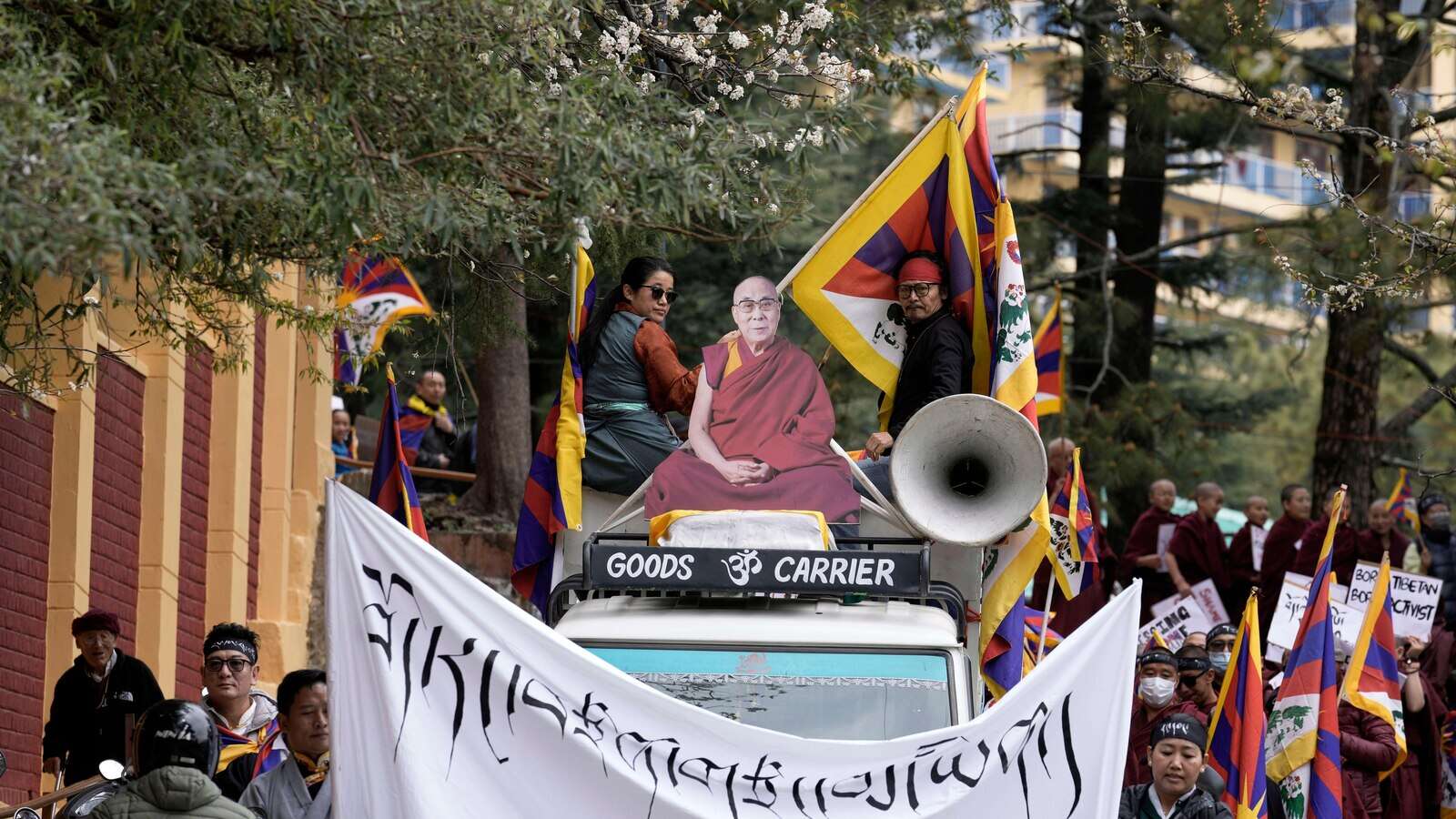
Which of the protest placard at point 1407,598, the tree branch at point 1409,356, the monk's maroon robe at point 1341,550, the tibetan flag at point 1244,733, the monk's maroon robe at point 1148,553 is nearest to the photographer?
the tibetan flag at point 1244,733

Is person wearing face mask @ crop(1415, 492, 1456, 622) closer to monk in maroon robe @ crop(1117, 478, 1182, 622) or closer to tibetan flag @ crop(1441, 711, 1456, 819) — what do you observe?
monk in maroon robe @ crop(1117, 478, 1182, 622)

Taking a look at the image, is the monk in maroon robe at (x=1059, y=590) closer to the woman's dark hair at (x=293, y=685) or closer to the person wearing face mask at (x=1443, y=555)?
the person wearing face mask at (x=1443, y=555)

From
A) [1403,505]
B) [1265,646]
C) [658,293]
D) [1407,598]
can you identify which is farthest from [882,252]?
[1403,505]

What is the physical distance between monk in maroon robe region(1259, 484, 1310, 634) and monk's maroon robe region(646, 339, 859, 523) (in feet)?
29.4

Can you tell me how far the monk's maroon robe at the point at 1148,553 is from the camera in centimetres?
1828

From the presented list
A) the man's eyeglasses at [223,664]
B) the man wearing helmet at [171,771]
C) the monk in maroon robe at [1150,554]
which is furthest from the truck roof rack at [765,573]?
the monk in maroon robe at [1150,554]

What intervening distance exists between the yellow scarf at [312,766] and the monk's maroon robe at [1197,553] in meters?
11.1

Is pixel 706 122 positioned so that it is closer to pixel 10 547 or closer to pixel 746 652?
pixel 746 652

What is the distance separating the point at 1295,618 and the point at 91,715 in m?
8.25

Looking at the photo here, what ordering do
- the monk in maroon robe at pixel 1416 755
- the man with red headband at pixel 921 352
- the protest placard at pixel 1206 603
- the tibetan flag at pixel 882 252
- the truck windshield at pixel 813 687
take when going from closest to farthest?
the truck windshield at pixel 813 687 < the man with red headband at pixel 921 352 < the tibetan flag at pixel 882 252 < the monk in maroon robe at pixel 1416 755 < the protest placard at pixel 1206 603

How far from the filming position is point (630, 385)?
10414 millimetres

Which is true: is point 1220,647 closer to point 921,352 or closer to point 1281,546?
point 1281,546

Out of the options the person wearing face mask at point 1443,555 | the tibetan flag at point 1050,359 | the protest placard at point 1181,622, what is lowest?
the protest placard at point 1181,622

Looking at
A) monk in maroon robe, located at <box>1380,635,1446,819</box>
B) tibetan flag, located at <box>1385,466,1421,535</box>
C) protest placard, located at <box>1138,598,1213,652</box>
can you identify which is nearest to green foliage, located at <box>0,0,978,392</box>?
monk in maroon robe, located at <box>1380,635,1446,819</box>
